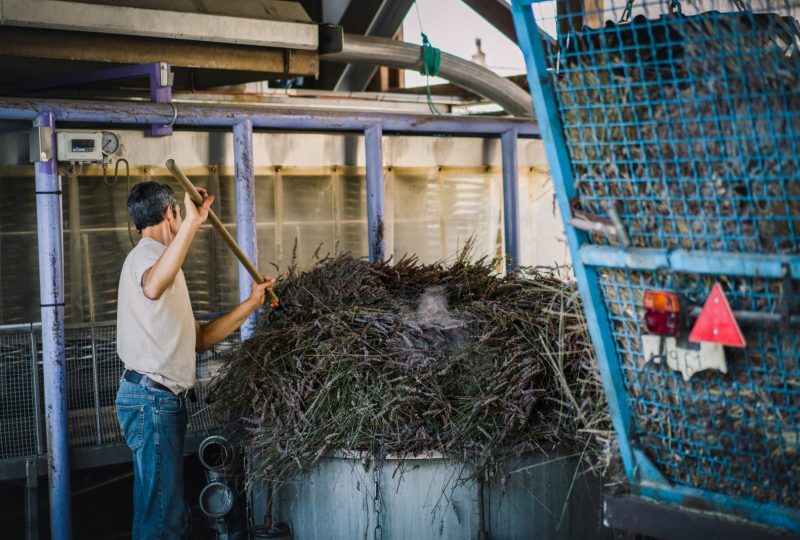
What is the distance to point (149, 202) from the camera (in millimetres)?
4211

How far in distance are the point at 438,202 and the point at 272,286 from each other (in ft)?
8.19

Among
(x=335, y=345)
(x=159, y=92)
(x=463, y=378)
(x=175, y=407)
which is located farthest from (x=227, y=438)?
(x=159, y=92)

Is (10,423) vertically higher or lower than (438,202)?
lower

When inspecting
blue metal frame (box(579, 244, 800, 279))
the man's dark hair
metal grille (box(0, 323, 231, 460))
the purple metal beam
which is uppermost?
the purple metal beam

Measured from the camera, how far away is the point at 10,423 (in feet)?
15.9

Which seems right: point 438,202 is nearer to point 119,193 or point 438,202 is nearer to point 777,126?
point 119,193

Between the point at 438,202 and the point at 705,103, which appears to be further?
the point at 438,202

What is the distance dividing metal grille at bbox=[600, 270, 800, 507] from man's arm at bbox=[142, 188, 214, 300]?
→ 1915mm

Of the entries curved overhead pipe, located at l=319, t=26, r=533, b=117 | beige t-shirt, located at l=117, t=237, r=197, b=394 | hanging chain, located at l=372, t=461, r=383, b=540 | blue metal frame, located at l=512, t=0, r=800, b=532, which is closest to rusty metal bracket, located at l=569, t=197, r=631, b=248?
blue metal frame, located at l=512, t=0, r=800, b=532

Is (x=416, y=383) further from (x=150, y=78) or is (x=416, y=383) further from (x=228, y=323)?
(x=150, y=78)

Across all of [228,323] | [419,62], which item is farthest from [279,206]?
[228,323]

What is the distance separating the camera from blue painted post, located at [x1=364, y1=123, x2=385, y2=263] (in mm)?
5703

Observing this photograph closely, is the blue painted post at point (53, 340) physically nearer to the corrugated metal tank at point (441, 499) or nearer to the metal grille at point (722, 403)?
the corrugated metal tank at point (441, 499)

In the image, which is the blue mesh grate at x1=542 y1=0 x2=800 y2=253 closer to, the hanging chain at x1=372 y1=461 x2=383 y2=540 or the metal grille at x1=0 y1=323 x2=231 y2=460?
the hanging chain at x1=372 y1=461 x2=383 y2=540
